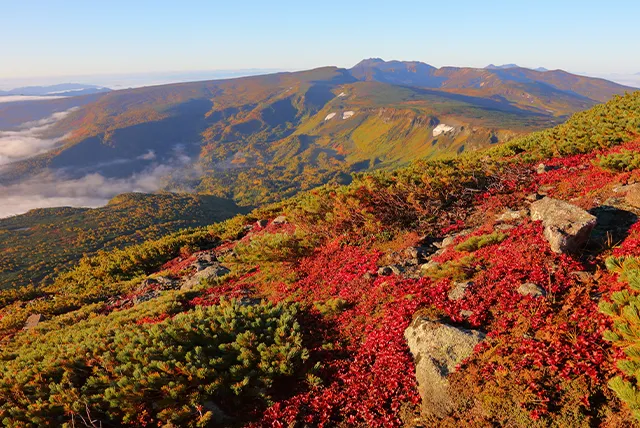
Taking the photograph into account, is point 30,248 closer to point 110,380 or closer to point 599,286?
point 110,380

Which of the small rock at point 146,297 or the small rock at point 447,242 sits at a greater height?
the small rock at point 447,242

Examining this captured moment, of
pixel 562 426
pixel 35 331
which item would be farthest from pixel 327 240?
pixel 35 331

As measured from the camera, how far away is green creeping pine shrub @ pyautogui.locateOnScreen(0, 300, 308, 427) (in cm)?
1055

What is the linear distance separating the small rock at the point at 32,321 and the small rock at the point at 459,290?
2757cm

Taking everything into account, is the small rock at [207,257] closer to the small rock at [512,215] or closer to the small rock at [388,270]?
the small rock at [388,270]

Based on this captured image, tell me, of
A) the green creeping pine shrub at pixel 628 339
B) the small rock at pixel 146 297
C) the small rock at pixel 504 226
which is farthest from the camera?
the small rock at pixel 146 297

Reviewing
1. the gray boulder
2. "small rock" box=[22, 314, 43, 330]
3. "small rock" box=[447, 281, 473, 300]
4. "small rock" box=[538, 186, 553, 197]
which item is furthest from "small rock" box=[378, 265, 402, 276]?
"small rock" box=[22, 314, 43, 330]

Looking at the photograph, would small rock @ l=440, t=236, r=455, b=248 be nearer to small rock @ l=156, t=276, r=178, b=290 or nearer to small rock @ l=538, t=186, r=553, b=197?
small rock @ l=538, t=186, r=553, b=197

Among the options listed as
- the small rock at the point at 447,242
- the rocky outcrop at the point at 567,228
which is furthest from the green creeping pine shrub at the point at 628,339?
the small rock at the point at 447,242

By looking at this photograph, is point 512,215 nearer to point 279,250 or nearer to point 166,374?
point 279,250

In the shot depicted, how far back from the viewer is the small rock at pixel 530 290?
1111cm

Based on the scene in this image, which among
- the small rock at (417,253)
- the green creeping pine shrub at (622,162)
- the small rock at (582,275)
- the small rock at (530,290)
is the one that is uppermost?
the green creeping pine shrub at (622,162)

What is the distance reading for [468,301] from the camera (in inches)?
473

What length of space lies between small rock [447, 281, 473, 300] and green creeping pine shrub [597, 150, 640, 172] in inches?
589
